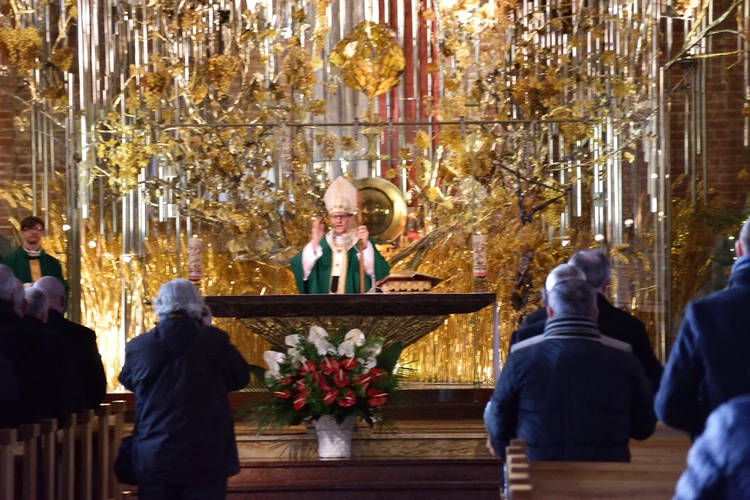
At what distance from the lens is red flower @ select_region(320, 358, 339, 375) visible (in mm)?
6781

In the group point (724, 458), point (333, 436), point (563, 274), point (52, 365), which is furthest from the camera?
point (333, 436)

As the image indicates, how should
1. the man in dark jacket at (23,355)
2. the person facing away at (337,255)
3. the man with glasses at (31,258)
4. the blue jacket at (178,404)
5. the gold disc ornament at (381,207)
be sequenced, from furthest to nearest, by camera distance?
the gold disc ornament at (381,207) → the man with glasses at (31,258) → the person facing away at (337,255) → the man in dark jacket at (23,355) → the blue jacket at (178,404)

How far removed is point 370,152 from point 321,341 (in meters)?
3.82

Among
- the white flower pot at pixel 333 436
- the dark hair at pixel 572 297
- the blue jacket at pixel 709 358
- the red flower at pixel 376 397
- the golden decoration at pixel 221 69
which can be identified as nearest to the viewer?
the blue jacket at pixel 709 358

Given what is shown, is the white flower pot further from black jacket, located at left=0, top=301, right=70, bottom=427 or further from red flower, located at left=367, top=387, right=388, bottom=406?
black jacket, located at left=0, top=301, right=70, bottom=427

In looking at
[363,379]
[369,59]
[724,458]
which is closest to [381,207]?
[369,59]

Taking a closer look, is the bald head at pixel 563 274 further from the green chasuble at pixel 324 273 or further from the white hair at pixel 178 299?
the green chasuble at pixel 324 273

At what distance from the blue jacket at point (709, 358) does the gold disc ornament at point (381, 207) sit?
6.50m

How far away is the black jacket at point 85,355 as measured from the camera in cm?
626

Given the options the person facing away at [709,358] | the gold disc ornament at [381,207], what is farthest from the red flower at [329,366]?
the gold disc ornament at [381,207]

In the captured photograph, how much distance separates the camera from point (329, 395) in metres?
6.74

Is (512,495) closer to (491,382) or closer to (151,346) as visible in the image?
(151,346)

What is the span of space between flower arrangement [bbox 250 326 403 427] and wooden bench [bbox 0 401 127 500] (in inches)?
35.2

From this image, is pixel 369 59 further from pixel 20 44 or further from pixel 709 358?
pixel 709 358
